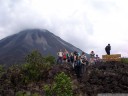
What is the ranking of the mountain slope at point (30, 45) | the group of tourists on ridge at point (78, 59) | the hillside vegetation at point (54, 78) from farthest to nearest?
the mountain slope at point (30, 45), the group of tourists on ridge at point (78, 59), the hillside vegetation at point (54, 78)

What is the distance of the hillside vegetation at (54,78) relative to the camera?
110ft

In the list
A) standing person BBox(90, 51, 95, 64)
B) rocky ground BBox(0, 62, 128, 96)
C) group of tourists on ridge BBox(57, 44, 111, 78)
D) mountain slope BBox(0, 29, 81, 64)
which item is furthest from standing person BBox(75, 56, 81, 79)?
mountain slope BBox(0, 29, 81, 64)

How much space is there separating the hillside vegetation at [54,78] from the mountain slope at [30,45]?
2487 inches

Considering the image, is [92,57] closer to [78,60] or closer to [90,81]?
[90,81]

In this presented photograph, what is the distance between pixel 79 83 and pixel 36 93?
390cm

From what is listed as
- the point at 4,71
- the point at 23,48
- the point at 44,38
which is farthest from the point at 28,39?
the point at 4,71

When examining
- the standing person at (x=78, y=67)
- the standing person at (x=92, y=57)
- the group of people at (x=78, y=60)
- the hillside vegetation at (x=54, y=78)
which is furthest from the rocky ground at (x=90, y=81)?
the standing person at (x=92, y=57)

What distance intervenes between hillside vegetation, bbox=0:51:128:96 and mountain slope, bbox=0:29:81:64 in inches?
2487

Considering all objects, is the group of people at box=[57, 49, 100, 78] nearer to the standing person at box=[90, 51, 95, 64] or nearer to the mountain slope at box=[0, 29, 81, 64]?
the standing person at box=[90, 51, 95, 64]

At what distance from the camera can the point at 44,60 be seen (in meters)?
37.5

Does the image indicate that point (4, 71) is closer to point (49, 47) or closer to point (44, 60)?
point (44, 60)

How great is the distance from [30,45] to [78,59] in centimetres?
8531

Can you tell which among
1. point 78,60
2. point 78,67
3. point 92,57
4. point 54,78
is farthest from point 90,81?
point 92,57

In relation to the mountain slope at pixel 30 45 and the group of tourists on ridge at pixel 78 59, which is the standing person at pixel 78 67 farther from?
the mountain slope at pixel 30 45
